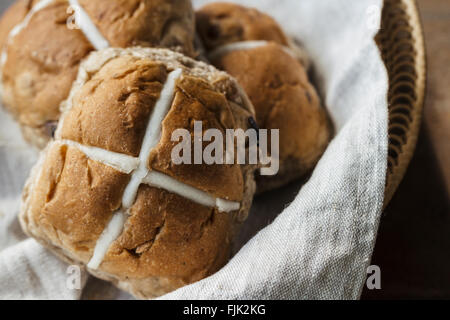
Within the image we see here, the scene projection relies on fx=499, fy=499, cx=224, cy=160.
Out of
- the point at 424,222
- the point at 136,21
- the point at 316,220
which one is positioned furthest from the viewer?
the point at 424,222

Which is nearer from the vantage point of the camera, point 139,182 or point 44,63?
point 139,182

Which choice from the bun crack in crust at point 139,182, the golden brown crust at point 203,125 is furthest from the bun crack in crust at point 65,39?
the golden brown crust at point 203,125

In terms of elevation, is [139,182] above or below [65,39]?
below

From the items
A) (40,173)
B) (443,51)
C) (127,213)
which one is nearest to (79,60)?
(40,173)

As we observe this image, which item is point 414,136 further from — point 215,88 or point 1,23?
point 1,23

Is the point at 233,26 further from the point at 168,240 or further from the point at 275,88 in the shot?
the point at 168,240

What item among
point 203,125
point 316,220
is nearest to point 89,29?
point 203,125

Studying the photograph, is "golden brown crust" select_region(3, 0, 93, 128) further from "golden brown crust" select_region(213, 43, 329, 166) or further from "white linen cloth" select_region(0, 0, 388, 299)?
"golden brown crust" select_region(213, 43, 329, 166)
